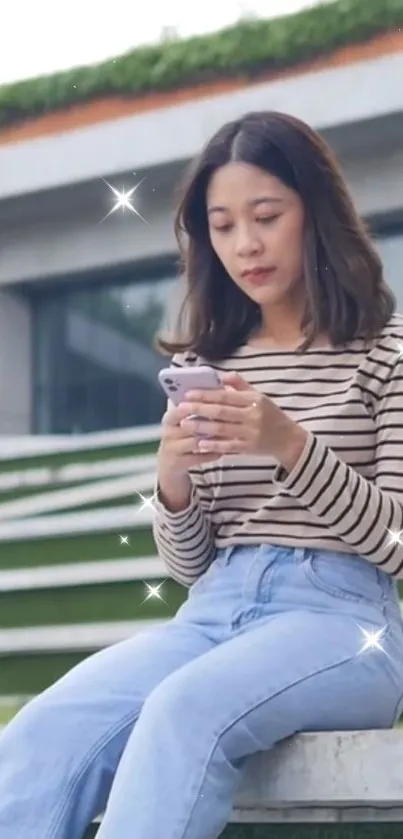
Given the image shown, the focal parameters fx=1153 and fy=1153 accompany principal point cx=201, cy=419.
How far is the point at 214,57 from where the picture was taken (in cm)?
116

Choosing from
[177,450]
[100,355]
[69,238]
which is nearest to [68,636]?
[100,355]

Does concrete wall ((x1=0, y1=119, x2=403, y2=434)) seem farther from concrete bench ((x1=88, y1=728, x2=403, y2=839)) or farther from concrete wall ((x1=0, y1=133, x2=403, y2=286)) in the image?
concrete bench ((x1=88, y1=728, x2=403, y2=839))

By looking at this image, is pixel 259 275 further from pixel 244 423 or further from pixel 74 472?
pixel 74 472

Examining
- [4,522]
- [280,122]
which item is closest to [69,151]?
[4,522]

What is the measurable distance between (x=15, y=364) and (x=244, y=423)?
60cm

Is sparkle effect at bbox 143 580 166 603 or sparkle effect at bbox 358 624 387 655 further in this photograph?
sparkle effect at bbox 143 580 166 603

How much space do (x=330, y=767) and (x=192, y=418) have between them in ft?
0.69

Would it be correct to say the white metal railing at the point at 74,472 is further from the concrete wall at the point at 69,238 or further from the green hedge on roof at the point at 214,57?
the green hedge on roof at the point at 214,57

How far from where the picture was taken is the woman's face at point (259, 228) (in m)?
0.74

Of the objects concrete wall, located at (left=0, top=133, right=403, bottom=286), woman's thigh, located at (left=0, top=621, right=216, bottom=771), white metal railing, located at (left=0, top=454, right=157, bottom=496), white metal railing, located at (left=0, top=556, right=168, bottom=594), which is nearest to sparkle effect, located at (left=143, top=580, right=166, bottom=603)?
white metal railing, located at (left=0, top=556, right=168, bottom=594)

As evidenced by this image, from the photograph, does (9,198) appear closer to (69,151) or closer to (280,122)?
(69,151)

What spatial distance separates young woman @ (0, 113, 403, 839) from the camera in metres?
0.60

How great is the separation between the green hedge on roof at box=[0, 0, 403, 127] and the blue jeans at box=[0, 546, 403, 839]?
1.97ft

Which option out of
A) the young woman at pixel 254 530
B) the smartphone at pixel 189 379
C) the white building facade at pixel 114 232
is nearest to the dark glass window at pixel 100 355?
the white building facade at pixel 114 232
